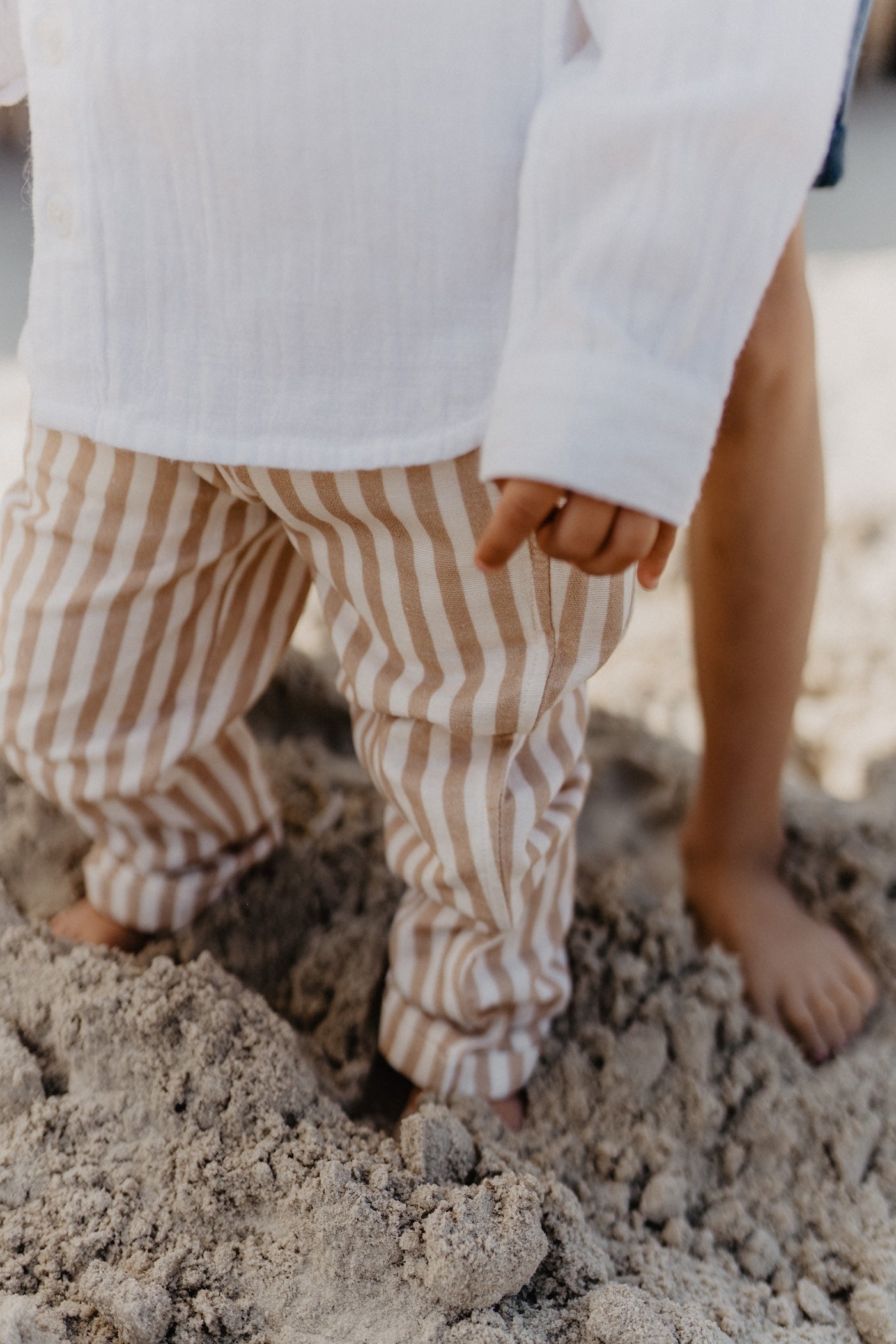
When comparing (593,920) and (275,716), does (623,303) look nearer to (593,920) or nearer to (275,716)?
(593,920)

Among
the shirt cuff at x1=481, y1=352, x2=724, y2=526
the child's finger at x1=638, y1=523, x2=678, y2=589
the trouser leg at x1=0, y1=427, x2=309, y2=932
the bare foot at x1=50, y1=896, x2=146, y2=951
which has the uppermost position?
the shirt cuff at x1=481, y1=352, x2=724, y2=526

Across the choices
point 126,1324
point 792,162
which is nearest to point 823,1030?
point 126,1324

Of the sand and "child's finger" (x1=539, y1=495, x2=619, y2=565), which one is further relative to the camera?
the sand

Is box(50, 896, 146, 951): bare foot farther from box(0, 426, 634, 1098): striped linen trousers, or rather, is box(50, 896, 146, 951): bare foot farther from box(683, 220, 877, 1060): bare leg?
box(683, 220, 877, 1060): bare leg

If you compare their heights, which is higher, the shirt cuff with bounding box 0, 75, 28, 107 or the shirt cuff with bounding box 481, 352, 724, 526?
the shirt cuff with bounding box 0, 75, 28, 107

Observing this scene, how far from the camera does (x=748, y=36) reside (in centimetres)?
49

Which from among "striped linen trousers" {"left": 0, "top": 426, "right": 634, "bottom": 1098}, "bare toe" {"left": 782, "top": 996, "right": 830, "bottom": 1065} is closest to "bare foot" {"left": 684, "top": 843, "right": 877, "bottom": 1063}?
"bare toe" {"left": 782, "top": 996, "right": 830, "bottom": 1065}

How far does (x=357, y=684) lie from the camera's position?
29.7 inches

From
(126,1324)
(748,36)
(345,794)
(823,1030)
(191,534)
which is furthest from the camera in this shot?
(345,794)

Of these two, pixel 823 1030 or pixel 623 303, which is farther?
pixel 823 1030

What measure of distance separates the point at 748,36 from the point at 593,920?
722 millimetres

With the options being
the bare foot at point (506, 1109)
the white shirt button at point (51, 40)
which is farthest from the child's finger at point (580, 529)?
the bare foot at point (506, 1109)

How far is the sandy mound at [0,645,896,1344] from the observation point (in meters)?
0.64

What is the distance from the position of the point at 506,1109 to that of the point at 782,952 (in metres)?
0.29
